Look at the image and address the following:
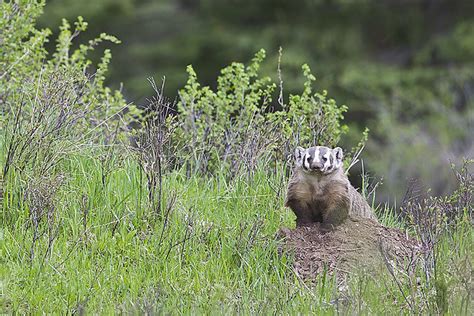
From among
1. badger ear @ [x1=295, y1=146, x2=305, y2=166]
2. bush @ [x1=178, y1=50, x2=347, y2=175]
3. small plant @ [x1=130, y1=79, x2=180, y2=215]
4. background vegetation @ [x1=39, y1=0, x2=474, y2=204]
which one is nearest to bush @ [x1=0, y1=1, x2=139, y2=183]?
small plant @ [x1=130, y1=79, x2=180, y2=215]

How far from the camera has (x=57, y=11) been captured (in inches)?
628

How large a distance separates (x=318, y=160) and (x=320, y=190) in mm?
231

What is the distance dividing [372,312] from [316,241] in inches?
41.5

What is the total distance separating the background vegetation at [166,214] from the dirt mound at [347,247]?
0.10 meters

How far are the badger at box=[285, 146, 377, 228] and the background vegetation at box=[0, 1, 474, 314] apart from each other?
26 centimetres

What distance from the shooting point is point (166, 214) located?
6.04 metres

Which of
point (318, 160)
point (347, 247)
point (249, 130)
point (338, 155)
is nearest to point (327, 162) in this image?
point (318, 160)

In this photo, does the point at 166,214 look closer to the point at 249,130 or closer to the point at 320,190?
the point at 320,190

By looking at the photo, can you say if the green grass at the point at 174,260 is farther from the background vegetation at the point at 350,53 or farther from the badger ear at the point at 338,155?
the background vegetation at the point at 350,53

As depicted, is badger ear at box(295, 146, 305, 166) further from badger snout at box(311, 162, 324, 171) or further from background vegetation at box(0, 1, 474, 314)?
background vegetation at box(0, 1, 474, 314)

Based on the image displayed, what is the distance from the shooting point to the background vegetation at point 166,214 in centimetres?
539

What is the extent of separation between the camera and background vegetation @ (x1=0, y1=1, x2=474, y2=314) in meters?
5.39

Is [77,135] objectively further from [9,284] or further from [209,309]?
[209,309]

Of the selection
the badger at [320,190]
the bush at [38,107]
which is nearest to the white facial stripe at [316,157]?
the badger at [320,190]
